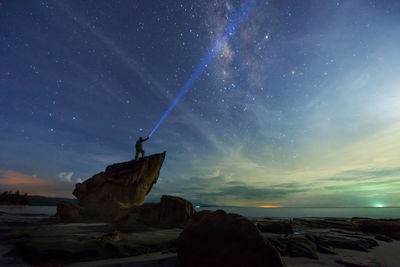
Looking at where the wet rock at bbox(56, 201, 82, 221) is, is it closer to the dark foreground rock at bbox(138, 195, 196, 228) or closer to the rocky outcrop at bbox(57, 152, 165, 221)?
the rocky outcrop at bbox(57, 152, 165, 221)

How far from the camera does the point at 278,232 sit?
1415 cm

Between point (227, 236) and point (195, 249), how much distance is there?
1.05m

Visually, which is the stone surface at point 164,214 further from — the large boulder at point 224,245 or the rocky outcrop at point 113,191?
the large boulder at point 224,245

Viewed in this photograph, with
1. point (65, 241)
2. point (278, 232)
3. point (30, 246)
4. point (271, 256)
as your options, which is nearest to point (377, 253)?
point (278, 232)

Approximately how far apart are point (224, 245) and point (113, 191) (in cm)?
1696

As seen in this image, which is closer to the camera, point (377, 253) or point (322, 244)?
Answer: point (377, 253)

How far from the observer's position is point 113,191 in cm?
1959

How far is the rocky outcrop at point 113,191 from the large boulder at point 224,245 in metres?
13.1

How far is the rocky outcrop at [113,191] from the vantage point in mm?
17859

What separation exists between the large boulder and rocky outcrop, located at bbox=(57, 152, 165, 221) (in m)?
13.1

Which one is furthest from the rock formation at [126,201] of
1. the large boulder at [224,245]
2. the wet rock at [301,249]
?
the large boulder at [224,245]

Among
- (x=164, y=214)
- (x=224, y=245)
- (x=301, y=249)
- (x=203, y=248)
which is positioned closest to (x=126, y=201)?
A: (x=164, y=214)

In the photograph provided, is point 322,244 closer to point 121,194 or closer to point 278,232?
point 278,232

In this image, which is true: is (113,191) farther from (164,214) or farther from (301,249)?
(301,249)
